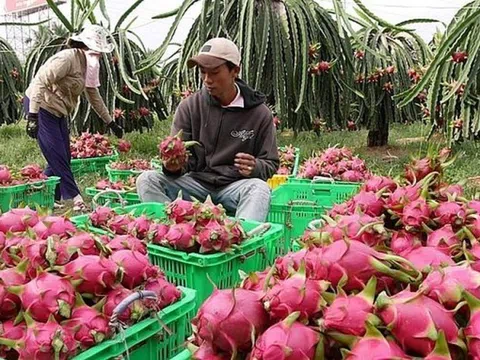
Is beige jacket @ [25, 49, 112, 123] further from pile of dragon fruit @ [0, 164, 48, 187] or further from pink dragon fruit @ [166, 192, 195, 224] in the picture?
pink dragon fruit @ [166, 192, 195, 224]

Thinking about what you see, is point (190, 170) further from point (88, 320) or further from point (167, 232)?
point (88, 320)

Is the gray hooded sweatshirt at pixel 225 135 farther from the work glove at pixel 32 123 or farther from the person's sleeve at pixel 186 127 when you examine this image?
the work glove at pixel 32 123

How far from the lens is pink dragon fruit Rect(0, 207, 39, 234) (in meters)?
1.77

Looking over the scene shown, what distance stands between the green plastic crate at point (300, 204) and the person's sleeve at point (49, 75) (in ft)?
7.65

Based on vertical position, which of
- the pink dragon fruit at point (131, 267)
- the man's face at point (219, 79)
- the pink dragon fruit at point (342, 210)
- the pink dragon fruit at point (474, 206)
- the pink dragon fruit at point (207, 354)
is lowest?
the pink dragon fruit at point (131, 267)

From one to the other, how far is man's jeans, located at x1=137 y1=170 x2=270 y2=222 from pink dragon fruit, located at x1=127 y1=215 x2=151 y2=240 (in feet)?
2.04

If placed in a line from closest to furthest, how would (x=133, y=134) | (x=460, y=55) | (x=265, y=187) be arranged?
(x=265, y=187)
(x=460, y=55)
(x=133, y=134)

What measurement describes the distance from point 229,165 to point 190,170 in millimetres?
232

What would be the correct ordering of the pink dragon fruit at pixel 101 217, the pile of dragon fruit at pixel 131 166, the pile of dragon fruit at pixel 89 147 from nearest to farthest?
→ the pink dragon fruit at pixel 101 217 < the pile of dragon fruit at pixel 131 166 < the pile of dragon fruit at pixel 89 147

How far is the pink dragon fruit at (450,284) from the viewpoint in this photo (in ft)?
3.22

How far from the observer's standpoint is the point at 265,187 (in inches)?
111

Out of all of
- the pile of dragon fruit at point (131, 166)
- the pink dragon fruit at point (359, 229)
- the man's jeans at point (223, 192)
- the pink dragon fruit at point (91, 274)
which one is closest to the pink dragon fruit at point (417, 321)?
the pink dragon fruit at point (359, 229)

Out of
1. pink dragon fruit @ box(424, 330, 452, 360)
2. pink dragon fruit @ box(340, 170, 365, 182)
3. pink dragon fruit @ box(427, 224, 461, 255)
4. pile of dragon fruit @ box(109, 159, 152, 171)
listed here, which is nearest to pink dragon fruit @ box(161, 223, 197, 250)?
pink dragon fruit @ box(427, 224, 461, 255)

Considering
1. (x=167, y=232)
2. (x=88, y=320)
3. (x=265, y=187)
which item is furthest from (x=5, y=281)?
(x=265, y=187)
